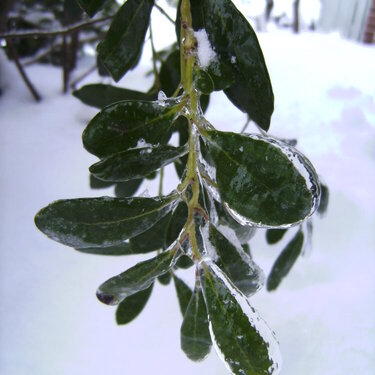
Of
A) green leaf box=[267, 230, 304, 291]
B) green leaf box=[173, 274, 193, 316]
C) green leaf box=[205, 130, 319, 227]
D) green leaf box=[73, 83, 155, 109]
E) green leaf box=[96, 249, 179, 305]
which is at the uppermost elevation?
green leaf box=[205, 130, 319, 227]

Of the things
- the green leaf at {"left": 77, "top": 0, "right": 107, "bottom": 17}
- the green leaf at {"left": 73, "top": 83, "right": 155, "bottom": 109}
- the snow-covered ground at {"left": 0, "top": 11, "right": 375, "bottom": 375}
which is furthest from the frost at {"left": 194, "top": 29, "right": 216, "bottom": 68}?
the snow-covered ground at {"left": 0, "top": 11, "right": 375, "bottom": 375}

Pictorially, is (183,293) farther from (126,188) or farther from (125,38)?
(125,38)

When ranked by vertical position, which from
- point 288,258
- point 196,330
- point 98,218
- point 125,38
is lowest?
point 288,258

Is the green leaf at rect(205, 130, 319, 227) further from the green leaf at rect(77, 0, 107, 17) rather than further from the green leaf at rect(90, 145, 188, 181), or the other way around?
the green leaf at rect(77, 0, 107, 17)

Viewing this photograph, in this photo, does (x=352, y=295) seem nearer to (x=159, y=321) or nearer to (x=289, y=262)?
(x=289, y=262)

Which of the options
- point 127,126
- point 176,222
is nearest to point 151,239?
point 176,222

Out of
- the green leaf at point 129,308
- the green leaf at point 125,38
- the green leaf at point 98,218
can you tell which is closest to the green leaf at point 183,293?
the green leaf at point 129,308

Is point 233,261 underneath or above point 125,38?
underneath

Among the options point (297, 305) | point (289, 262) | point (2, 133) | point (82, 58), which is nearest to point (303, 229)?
point (289, 262)
